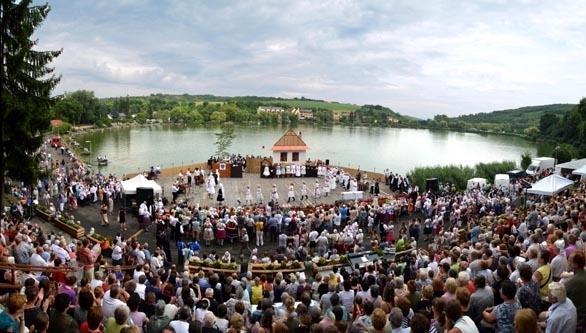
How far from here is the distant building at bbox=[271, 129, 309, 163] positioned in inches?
1411

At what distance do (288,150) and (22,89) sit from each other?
21.4 meters

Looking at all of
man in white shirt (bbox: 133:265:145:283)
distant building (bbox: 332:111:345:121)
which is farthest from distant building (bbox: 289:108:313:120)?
man in white shirt (bbox: 133:265:145:283)

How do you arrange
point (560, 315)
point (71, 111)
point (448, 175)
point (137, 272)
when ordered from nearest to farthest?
point (560, 315), point (137, 272), point (448, 175), point (71, 111)

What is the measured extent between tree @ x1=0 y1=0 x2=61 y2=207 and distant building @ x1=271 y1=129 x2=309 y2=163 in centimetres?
2024

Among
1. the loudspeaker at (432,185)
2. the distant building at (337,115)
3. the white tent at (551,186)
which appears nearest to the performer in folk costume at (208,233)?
the white tent at (551,186)

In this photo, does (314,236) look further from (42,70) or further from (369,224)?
(42,70)

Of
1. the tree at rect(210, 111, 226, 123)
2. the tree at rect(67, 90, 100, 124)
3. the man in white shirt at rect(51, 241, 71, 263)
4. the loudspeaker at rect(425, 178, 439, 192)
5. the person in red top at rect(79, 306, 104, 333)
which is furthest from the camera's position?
the tree at rect(210, 111, 226, 123)

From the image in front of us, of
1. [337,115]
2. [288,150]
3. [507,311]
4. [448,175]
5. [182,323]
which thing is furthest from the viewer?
[337,115]

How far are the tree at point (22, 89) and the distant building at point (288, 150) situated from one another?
2024cm

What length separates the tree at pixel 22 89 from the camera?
620 inches

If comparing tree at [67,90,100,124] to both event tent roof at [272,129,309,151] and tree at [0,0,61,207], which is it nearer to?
event tent roof at [272,129,309,151]

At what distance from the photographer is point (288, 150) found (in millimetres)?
35938

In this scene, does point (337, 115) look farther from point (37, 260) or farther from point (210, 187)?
point (37, 260)

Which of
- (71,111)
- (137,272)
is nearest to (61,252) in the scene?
(137,272)
